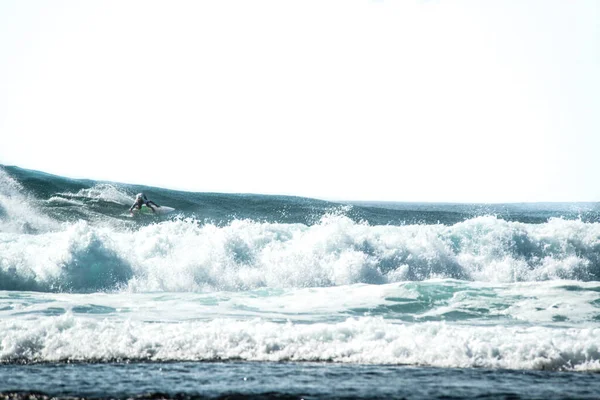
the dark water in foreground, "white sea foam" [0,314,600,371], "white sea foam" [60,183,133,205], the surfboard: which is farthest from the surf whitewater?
the dark water in foreground

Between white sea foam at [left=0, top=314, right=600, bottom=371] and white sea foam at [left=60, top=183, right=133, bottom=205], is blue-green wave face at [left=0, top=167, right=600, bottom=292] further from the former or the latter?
white sea foam at [left=60, top=183, right=133, bottom=205]

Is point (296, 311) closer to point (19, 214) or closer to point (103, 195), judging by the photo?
point (19, 214)

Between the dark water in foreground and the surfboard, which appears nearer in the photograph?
the dark water in foreground

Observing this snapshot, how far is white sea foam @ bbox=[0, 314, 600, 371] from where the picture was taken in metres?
10.7

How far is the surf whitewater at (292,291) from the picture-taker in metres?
11.2

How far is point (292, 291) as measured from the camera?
57.8ft

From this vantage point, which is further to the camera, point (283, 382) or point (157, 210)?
point (157, 210)

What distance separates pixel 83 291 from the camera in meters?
18.7

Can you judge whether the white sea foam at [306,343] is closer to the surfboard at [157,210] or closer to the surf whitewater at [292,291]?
the surf whitewater at [292,291]

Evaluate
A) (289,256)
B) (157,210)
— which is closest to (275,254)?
(289,256)

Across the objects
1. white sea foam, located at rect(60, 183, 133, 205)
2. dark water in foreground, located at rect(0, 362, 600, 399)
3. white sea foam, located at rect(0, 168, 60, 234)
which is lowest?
dark water in foreground, located at rect(0, 362, 600, 399)

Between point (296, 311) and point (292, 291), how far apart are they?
2699mm

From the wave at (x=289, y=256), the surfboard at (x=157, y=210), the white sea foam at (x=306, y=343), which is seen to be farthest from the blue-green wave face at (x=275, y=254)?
the white sea foam at (x=306, y=343)

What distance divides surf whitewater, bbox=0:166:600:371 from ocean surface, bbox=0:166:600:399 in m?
0.05
